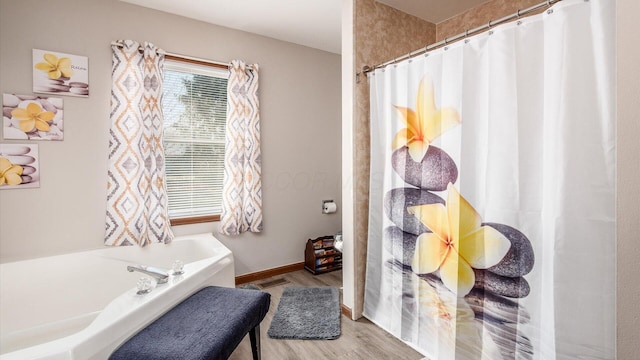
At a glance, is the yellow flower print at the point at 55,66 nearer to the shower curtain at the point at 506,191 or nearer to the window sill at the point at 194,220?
the window sill at the point at 194,220

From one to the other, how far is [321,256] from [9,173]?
2555mm

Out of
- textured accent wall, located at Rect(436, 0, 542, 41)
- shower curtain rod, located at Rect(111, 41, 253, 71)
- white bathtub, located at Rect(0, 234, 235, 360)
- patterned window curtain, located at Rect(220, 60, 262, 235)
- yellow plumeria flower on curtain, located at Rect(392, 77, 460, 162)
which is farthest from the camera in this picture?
patterned window curtain, located at Rect(220, 60, 262, 235)

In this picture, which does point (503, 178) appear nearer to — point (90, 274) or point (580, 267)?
point (580, 267)

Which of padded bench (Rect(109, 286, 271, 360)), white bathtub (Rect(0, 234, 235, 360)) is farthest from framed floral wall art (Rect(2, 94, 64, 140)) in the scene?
padded bench (Rect(109, 286, 271, 360))

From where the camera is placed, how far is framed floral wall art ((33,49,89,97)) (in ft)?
6.67

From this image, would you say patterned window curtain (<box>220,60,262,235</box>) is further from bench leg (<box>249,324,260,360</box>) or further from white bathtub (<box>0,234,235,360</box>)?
bench leg (<box>249,324,260,360</box>)

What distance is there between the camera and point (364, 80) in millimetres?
2133

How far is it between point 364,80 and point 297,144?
1264 millimetres

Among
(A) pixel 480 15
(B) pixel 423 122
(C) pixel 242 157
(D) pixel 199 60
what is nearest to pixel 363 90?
(B) pixel 423 122

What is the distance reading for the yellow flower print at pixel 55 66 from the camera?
6.72 feet

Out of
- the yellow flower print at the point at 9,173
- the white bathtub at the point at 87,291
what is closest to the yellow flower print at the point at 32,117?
the yellow flower print at the point at 9,173

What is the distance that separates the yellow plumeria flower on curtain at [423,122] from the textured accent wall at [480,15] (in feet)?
3.44

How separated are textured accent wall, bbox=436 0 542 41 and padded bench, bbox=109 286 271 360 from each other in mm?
2558

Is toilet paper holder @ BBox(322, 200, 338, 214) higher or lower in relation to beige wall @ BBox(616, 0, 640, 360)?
lower
